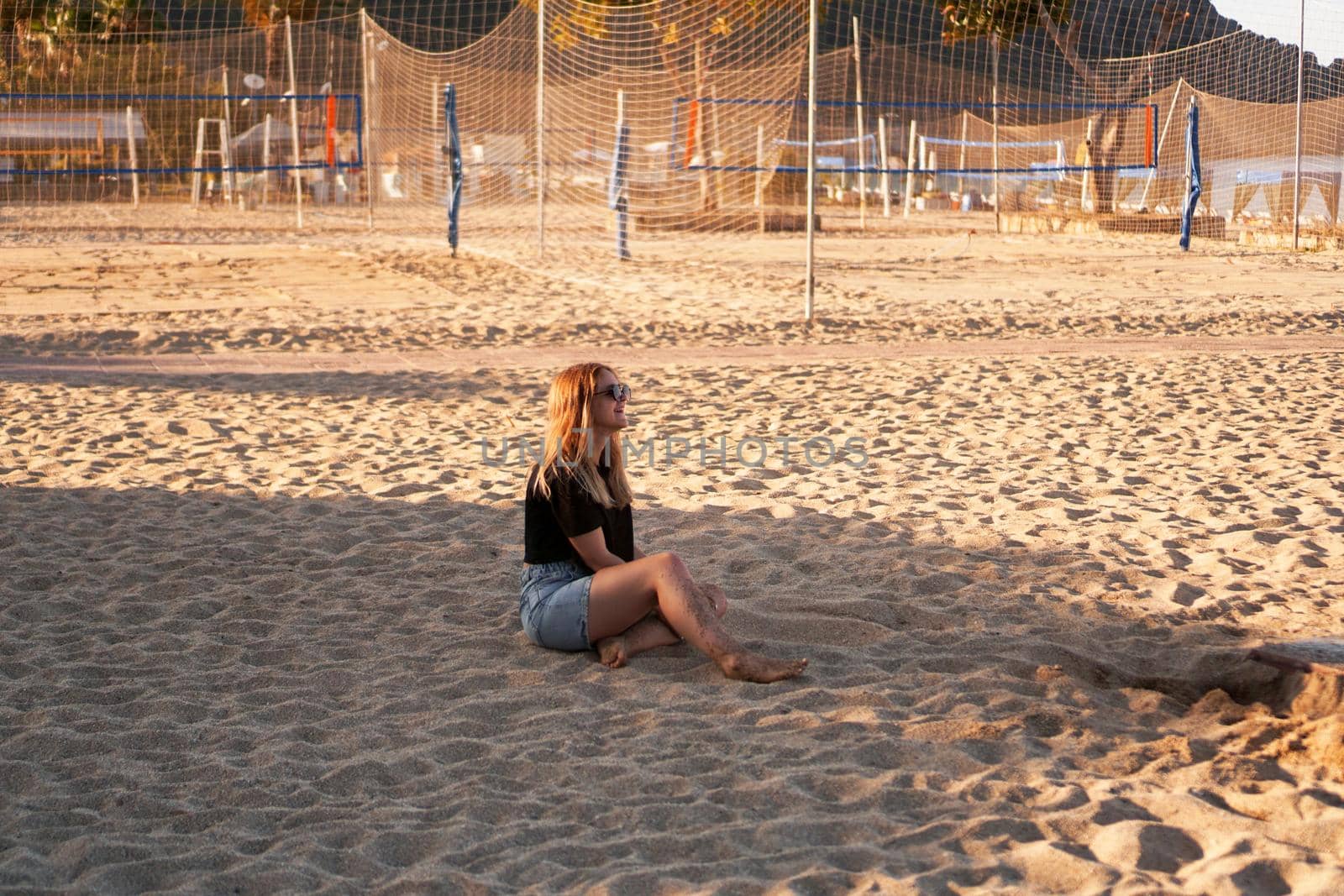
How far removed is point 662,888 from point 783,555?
2393 millimetres

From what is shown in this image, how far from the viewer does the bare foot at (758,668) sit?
369cm

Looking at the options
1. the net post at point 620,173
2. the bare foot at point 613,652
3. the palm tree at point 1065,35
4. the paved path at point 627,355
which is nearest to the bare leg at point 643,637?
the bare foot at point 613,652

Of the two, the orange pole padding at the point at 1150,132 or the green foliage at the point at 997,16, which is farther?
the green foliage at the point at 997,16

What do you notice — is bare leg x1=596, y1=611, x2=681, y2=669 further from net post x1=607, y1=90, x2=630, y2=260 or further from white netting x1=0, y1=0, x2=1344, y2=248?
net post x1=607, y1=90, x2=630, y2=260

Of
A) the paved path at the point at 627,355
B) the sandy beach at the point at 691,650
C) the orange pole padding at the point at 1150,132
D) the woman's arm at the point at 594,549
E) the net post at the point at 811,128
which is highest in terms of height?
the orange pole padding at the point at 1150,132

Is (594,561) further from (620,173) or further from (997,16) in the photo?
(997,16)

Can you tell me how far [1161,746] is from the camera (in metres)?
3.26

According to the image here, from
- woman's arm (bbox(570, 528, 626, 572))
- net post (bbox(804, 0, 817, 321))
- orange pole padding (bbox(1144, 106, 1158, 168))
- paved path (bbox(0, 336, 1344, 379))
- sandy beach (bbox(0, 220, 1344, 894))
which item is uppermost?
orange pole padding (bbox(1144, 106, 1158, 168))

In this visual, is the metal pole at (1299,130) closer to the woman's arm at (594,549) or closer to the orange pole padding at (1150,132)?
the orange pole padding at (1150,132)

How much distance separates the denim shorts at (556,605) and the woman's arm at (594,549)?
0.16 feet

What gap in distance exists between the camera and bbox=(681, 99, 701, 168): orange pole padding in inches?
618

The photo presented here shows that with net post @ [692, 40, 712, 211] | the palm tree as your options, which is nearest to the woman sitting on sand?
net post @ [692, 40, 712, 211]

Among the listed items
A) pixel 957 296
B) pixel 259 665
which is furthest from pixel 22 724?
pixel 957 296

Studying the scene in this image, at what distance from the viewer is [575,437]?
3.89 metres
